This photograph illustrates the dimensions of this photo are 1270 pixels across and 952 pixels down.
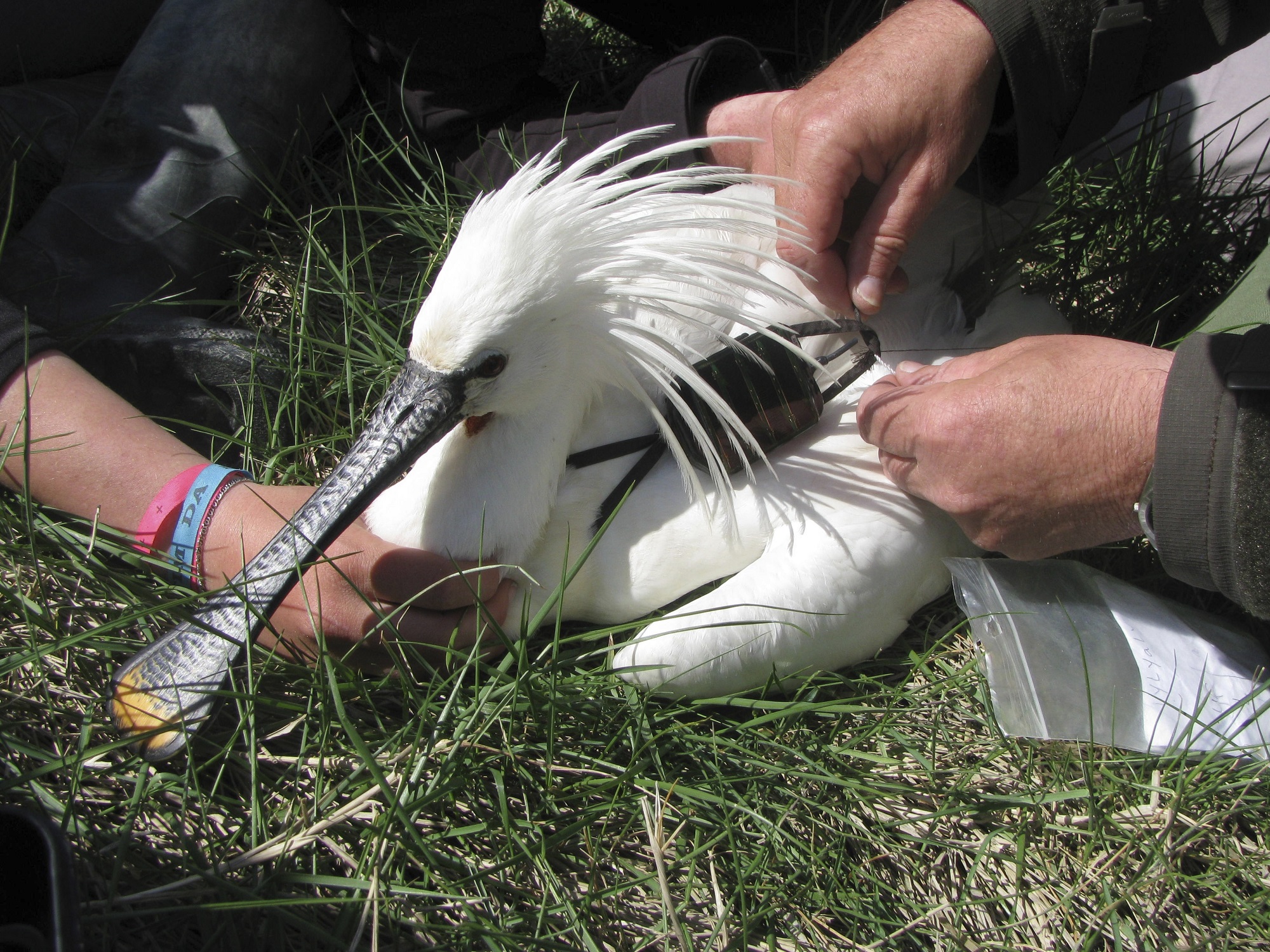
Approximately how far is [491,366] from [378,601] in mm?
558

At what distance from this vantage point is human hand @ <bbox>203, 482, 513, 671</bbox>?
1703 mm

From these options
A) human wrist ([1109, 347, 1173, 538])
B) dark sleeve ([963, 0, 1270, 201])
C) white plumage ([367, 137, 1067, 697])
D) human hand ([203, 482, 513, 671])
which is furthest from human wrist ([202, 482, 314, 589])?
dark sleeve ([963, 0, 1270, 201])

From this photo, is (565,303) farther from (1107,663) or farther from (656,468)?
(1107,663)

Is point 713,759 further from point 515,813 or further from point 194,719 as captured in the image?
point 194,719

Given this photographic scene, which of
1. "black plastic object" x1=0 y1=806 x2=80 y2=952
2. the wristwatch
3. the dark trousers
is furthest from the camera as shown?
the dark trousers

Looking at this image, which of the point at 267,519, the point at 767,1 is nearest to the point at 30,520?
the point at 267,519

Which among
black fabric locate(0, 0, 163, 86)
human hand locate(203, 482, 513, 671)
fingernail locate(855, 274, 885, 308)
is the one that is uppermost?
black fabric locate(0, 0, 163, 86)

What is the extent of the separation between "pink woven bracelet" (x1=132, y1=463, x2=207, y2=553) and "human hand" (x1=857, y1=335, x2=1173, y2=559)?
1576 mm

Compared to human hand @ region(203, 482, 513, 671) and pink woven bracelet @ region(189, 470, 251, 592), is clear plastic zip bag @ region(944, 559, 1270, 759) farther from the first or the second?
pink woven bracelet @ region(189, 470, 251, 592)

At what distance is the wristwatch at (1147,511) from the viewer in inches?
58.4

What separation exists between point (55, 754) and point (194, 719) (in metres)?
0.27

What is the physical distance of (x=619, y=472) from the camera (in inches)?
73.4

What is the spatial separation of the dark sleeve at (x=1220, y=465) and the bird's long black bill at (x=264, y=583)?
1.31 m

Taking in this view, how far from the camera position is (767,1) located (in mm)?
2898
